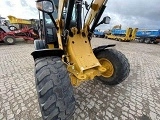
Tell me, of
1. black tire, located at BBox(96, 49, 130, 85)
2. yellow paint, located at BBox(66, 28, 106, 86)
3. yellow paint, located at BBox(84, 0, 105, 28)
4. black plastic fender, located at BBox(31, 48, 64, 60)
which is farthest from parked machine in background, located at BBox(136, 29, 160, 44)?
black plastic fender, located at BBox(31, 48, 64, 60)

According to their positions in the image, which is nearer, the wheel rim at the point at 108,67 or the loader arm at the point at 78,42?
the loader arm at the point at 78,42

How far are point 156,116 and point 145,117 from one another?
245 mm

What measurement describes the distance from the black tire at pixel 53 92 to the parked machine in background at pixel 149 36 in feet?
72.6

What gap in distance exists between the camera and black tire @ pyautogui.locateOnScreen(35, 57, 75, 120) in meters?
1.72

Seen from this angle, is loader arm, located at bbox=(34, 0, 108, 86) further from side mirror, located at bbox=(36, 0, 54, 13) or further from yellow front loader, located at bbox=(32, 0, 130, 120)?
side mirror, located at bbox=(36, 0, 54, 13)

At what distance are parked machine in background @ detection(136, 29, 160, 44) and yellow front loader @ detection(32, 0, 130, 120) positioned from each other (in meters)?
20.4

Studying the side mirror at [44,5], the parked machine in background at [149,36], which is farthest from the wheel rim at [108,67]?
the parked machine in background at [149,36]

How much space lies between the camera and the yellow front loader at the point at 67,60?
177 centimetres

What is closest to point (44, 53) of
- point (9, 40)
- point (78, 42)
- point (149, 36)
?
point (78, 42)

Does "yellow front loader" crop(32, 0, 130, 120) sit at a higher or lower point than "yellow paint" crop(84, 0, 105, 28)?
lower


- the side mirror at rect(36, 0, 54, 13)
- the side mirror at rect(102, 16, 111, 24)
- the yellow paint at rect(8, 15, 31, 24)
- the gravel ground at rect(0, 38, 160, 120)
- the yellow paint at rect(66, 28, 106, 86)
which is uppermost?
the yellow paint at rect(8, 15, 31, 24)

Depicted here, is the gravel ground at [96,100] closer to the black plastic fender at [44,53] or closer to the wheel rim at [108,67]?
the wheel rim at [108,67]

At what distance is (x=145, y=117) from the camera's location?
2.51 metres

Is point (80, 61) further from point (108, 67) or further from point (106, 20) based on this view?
point (106, 20)
